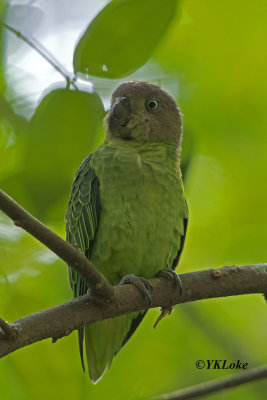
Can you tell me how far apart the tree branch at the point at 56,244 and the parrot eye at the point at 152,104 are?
5.79ft

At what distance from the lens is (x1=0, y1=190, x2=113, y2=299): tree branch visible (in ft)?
5.81

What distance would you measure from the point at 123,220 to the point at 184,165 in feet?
1.48

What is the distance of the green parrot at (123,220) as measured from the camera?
3.02 m

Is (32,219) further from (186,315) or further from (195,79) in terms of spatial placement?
(186,315)

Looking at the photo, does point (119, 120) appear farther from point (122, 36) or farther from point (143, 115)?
point (122, 36)

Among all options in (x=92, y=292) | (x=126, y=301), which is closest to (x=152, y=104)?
(x=126, y=301)

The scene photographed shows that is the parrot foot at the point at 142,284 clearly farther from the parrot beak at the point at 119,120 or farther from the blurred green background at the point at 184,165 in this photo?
the parrot beak at the point at 119,120

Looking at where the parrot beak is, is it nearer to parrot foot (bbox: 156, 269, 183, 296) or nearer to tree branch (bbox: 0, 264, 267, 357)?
parrot foot (bbox: 156, 269, 183, 296)


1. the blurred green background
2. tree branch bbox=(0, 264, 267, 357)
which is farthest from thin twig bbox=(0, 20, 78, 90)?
tree branch bbox=(0, 264, 267, 357)

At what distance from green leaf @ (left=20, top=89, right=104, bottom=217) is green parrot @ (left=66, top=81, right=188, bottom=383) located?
673 millimetres

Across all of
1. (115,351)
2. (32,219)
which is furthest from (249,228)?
(32,219)

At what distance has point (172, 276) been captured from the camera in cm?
279

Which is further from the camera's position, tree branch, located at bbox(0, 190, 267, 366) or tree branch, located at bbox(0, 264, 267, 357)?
tree branch, located at bbox(0, 264, 267, 357)

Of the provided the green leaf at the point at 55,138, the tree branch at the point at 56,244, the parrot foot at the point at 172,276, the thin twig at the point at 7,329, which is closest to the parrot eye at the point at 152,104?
the parrot foot at the point at 172,276
